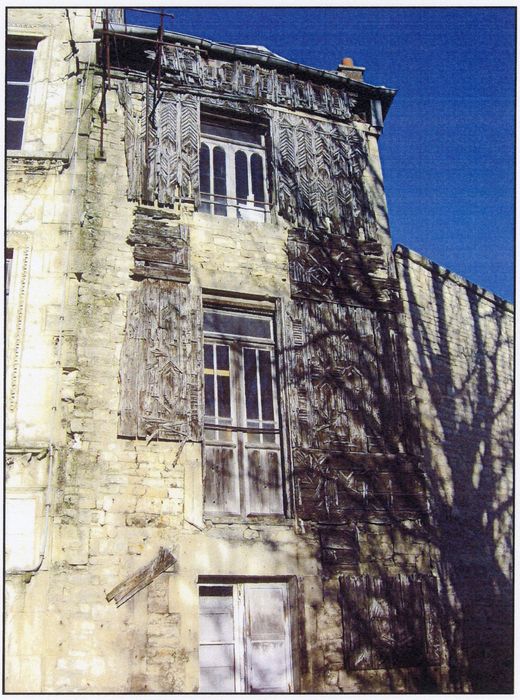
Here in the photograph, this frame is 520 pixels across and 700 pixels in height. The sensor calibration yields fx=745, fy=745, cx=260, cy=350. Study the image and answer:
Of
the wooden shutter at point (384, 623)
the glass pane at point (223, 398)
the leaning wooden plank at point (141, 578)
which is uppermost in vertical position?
the glass pane at point (223, 398)

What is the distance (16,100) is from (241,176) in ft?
9.12

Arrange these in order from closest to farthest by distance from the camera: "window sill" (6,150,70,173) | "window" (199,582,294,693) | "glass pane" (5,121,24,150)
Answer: "window" (199,582,294,693) → "window sill" (6,150,70,173) → "glass pane" (5,121,24,150)

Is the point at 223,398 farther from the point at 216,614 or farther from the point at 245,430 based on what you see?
the point at 216,614

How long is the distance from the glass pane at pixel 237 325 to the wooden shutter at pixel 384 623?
9.15 ft

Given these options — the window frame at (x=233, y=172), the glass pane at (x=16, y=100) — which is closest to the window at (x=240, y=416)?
the window frame at (x=233, y=172)

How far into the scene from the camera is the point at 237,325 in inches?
328

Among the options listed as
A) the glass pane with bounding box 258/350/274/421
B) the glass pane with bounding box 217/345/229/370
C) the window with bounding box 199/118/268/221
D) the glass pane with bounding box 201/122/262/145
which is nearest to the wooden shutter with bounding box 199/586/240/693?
the glass pane with bounding box 258/350/274/421

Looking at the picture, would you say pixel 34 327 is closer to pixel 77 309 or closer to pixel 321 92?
pixel 77 309

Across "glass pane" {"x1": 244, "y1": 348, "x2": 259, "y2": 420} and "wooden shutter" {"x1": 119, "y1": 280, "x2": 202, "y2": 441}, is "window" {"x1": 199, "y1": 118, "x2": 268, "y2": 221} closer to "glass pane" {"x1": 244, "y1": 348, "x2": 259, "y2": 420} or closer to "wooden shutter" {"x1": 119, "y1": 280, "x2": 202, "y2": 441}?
"wooden shutter" {"x1": 119, "y1": 280, "x2": 202, "y2": 441}

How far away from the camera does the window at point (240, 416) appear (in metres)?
7.58

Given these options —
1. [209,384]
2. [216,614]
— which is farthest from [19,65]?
[216,614]

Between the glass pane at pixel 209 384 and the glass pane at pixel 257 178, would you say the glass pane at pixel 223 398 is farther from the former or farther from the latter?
the glass pane at pixel 257 178

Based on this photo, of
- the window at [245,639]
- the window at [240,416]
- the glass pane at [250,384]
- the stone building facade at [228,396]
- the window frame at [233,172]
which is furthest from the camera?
the window frame at [233,172]

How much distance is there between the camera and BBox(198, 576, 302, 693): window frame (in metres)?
6.90
